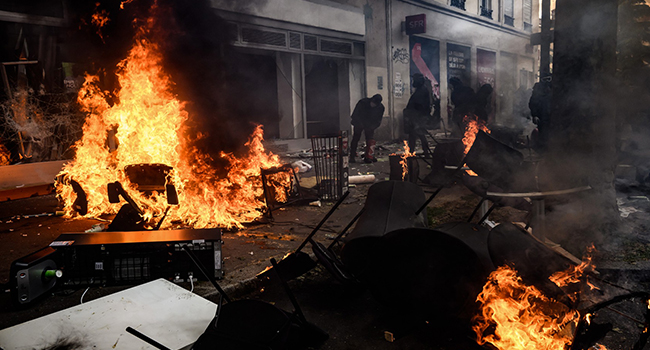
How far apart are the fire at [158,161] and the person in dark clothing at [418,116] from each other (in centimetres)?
549

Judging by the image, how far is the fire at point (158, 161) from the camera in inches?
249

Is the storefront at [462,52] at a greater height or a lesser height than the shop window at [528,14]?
lesser

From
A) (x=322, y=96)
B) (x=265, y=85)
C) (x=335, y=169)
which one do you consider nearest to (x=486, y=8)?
(x=322, y=96)

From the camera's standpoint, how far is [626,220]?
18.8ft

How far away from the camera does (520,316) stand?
274 centimetres

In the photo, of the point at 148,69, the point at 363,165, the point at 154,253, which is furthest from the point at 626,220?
the point at 148,69

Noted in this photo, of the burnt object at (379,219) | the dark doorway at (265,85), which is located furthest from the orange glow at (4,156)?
the burnt object at (379,219)

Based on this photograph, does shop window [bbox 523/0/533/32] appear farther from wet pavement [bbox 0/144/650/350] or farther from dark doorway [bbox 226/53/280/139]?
wet pavement [bbox 0/144/650/350]

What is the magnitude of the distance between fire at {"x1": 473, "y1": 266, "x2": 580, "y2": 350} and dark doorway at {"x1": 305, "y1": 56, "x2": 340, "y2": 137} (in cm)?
1348

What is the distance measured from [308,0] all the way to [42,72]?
8.24m

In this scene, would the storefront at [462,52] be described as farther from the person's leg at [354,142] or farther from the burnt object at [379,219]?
the burnt object at [379,219]

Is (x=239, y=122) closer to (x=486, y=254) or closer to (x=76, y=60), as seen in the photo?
(x=76, y=60)

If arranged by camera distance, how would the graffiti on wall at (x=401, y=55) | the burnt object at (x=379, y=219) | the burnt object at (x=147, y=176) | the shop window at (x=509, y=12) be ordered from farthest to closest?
the shop window at (x=509, y=12) → the graffiti on wall at (x=401, y=55) → the burnt object at (x=147, y=176) → the burnt object at (x=379, y=219)

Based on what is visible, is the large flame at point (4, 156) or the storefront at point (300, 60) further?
the storefront at point (300, 60)
